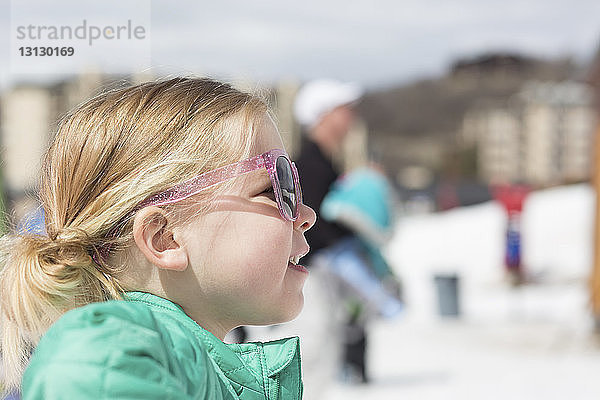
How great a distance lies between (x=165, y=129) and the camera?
1.16 metres

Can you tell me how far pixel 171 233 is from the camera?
1.15 meters

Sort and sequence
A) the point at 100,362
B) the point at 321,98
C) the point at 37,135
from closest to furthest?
the point at 100,362 < the point at 37,135 < the point at 321,98

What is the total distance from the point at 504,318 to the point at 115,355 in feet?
31.2

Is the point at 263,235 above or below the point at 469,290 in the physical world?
above

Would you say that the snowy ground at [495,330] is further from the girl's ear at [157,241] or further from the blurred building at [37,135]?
the girl's ear at [157,241]

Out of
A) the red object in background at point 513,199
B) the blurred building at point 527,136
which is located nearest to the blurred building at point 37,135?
the red object in background at point 513,199

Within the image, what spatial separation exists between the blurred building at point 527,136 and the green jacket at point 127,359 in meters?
44.6

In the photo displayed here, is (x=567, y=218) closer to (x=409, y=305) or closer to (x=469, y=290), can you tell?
(x=469, y=290)

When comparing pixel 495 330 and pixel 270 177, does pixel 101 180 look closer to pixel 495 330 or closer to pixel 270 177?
pixel 270 177

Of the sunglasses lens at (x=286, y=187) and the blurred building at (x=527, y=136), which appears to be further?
the blurred building at (x=527, y=136)

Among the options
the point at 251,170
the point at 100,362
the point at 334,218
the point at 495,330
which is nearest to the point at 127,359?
the point at 100,362

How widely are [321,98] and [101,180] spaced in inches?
147

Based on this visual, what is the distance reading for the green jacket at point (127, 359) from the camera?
86cm

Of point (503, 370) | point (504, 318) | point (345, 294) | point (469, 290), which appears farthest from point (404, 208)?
point (345, 294)
